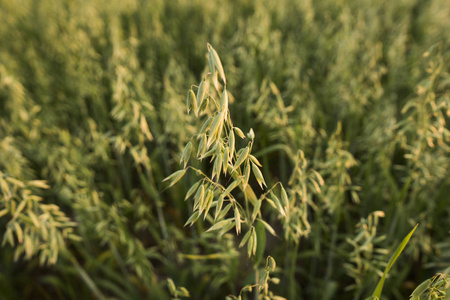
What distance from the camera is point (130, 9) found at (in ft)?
9.30

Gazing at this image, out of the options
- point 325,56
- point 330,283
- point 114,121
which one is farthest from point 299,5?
point 330,283

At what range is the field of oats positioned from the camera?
967mm

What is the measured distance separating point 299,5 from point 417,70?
47.1 inches

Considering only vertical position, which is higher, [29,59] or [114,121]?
[29,59]

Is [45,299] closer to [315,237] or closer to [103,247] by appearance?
[103,247]

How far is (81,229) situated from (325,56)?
161 cm

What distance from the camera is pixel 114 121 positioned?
1999 mm

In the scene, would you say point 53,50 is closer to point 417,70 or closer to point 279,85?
point 279,85

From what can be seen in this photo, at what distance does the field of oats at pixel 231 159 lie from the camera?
97cm

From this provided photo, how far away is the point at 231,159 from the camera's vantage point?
0.61m

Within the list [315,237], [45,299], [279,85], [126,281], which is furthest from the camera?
[279,85]

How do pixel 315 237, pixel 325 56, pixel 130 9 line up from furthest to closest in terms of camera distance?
1. pixel 130 9
2. pixel 325 56
3. pixel 315 237

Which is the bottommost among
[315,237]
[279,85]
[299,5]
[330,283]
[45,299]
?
[45,299]

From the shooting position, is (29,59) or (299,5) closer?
(29,59)
